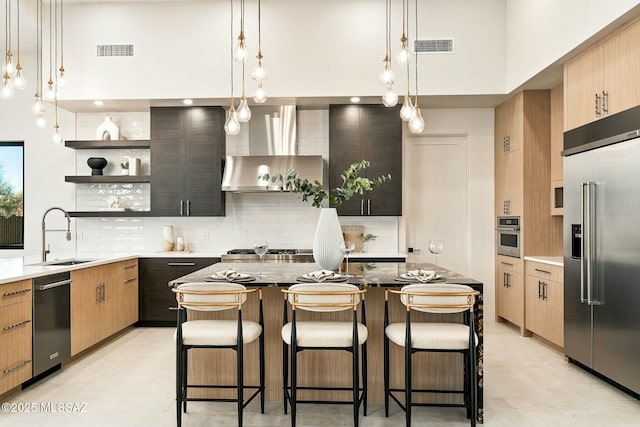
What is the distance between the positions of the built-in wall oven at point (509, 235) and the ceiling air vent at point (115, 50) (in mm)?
4933

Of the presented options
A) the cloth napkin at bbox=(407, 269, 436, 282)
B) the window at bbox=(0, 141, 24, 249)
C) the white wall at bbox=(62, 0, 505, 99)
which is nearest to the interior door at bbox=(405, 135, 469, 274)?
the white wall at bbox=(62, 0, 505, 99)

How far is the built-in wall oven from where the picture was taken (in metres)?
5.50

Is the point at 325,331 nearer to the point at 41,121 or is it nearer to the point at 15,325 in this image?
the point at 15,325

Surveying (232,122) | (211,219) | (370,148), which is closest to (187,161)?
(211,219)

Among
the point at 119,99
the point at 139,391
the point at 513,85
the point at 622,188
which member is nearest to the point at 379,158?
the point at 513,85

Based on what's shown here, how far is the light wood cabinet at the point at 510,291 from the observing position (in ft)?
17.7

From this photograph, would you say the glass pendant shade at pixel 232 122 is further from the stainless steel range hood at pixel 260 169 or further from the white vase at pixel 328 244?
the stainless steel range hood at pixel 260 169

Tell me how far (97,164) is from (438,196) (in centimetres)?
443

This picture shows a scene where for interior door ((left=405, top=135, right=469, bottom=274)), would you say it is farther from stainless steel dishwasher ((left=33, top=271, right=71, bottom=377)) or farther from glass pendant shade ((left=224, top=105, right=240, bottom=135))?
stainless steel dishwasher ((left=33, top=271, right=71, bottom=377))

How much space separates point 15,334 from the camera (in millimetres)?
3469

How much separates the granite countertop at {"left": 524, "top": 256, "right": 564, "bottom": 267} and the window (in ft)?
21.2

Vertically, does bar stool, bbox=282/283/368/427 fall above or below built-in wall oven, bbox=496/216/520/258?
below

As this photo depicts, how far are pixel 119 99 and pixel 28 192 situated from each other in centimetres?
198

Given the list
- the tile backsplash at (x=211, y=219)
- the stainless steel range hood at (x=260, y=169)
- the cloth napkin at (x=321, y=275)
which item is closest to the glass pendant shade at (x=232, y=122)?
the cloth napkin at (x=321, y=275)
